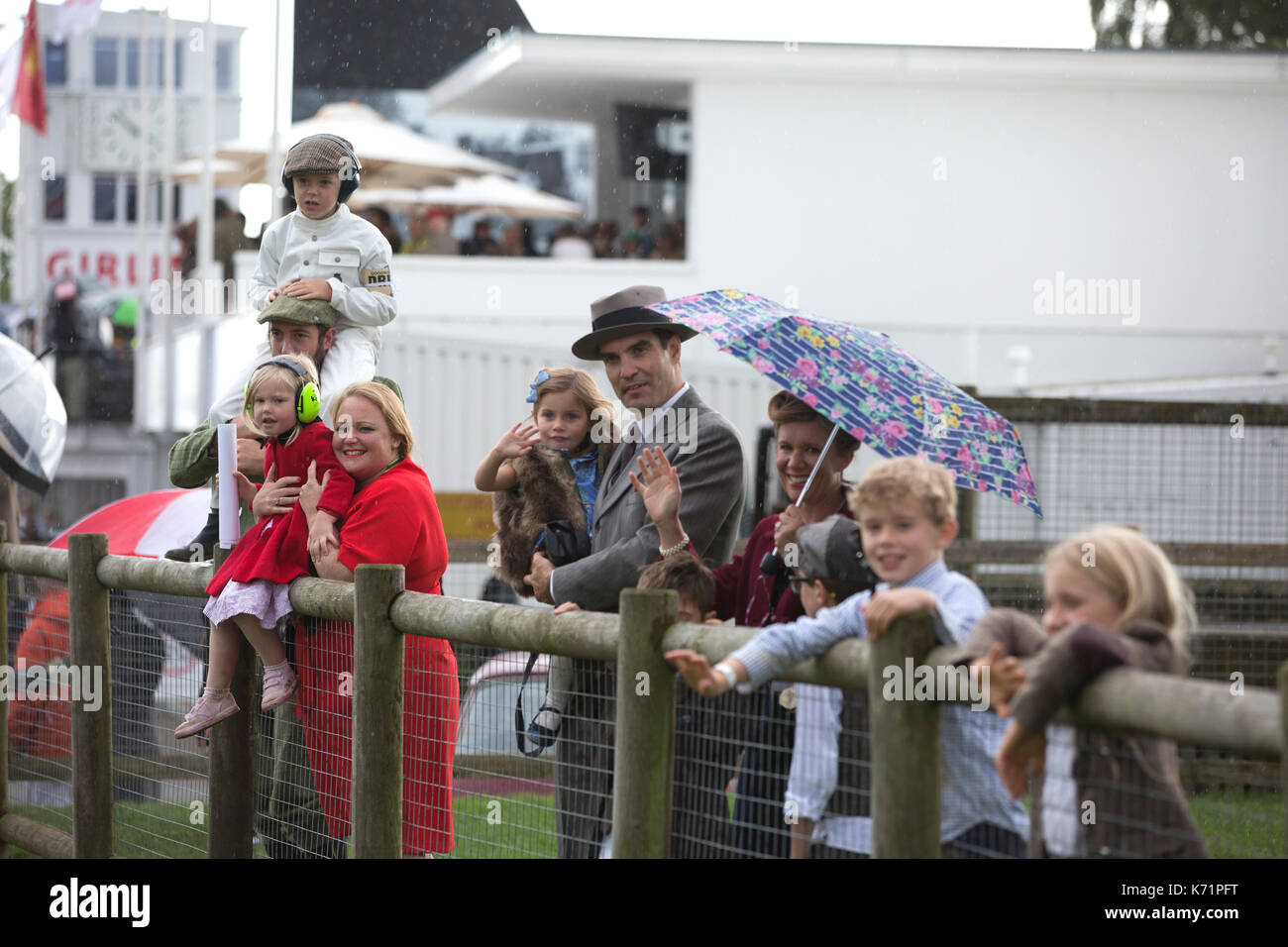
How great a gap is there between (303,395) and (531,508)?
2.58ft

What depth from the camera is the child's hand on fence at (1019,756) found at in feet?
8.91

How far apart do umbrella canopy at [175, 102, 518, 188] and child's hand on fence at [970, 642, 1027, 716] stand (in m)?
17.6

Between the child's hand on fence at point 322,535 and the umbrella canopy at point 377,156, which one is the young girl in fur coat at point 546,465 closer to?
the child's hand on fence at point 322,535

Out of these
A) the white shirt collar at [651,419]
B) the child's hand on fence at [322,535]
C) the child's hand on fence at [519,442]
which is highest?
the white shirt collar at [651,419]

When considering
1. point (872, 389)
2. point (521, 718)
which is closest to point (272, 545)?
point (521, 718)

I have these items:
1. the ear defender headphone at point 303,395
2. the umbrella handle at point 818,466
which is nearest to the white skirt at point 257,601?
the ear defender headphone at point 303,395

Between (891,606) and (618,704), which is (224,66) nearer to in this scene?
(618,704)

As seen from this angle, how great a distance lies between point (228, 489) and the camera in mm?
5289

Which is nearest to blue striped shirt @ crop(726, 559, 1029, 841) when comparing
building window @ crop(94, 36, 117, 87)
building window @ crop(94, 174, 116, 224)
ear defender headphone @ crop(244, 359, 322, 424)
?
ear defender headphone @ crop(244, 359, 322, 424)

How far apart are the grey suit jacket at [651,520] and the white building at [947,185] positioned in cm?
1406

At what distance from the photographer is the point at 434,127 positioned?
30.7 metres

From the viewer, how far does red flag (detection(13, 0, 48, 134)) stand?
66.6ft

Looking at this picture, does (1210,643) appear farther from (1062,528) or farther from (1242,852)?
(1242,852)
